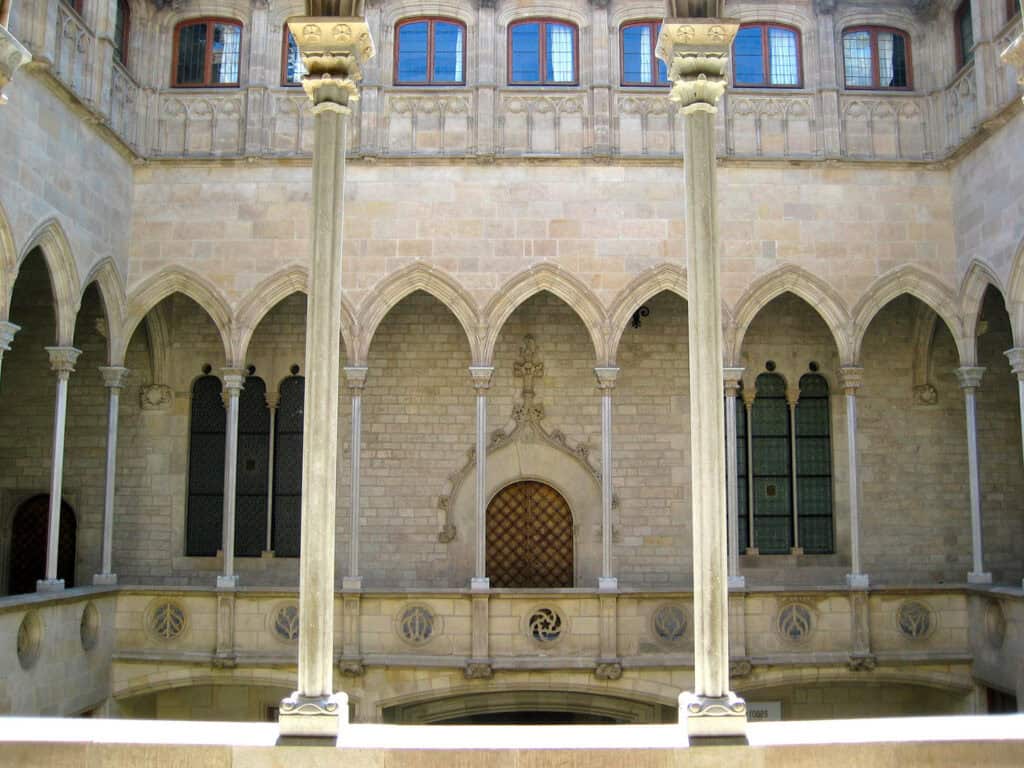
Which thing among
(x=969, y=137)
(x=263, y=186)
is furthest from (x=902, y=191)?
(x=263, y=186)

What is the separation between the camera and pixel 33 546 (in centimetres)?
1475

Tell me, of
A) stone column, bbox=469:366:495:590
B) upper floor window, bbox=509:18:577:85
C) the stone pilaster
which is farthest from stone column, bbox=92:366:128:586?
the stone pilaster

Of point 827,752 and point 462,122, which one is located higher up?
point 462,122

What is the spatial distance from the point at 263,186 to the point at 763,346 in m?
7.15

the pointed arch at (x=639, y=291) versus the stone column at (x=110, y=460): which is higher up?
the pointed arch at (x=639, y=291)

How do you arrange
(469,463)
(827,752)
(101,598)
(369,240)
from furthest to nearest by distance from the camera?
(469,463) → (369,240) → (101,598) → (827,752)

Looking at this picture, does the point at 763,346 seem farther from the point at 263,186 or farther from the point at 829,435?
the point at 263,186

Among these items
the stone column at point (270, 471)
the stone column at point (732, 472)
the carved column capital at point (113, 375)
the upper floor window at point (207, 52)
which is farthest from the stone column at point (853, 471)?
the carved column capital at point (113, 375)

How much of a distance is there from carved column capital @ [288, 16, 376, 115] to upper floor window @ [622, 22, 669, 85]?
8265mm

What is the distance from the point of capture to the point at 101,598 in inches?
500

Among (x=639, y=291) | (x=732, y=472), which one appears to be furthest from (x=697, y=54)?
(x=732, y=472)

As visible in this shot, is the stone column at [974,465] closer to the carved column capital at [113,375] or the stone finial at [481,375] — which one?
the stone finial at [481,375]

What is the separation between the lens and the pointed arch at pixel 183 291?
13.7 meters

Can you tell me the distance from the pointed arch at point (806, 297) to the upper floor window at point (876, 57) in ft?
9.51
